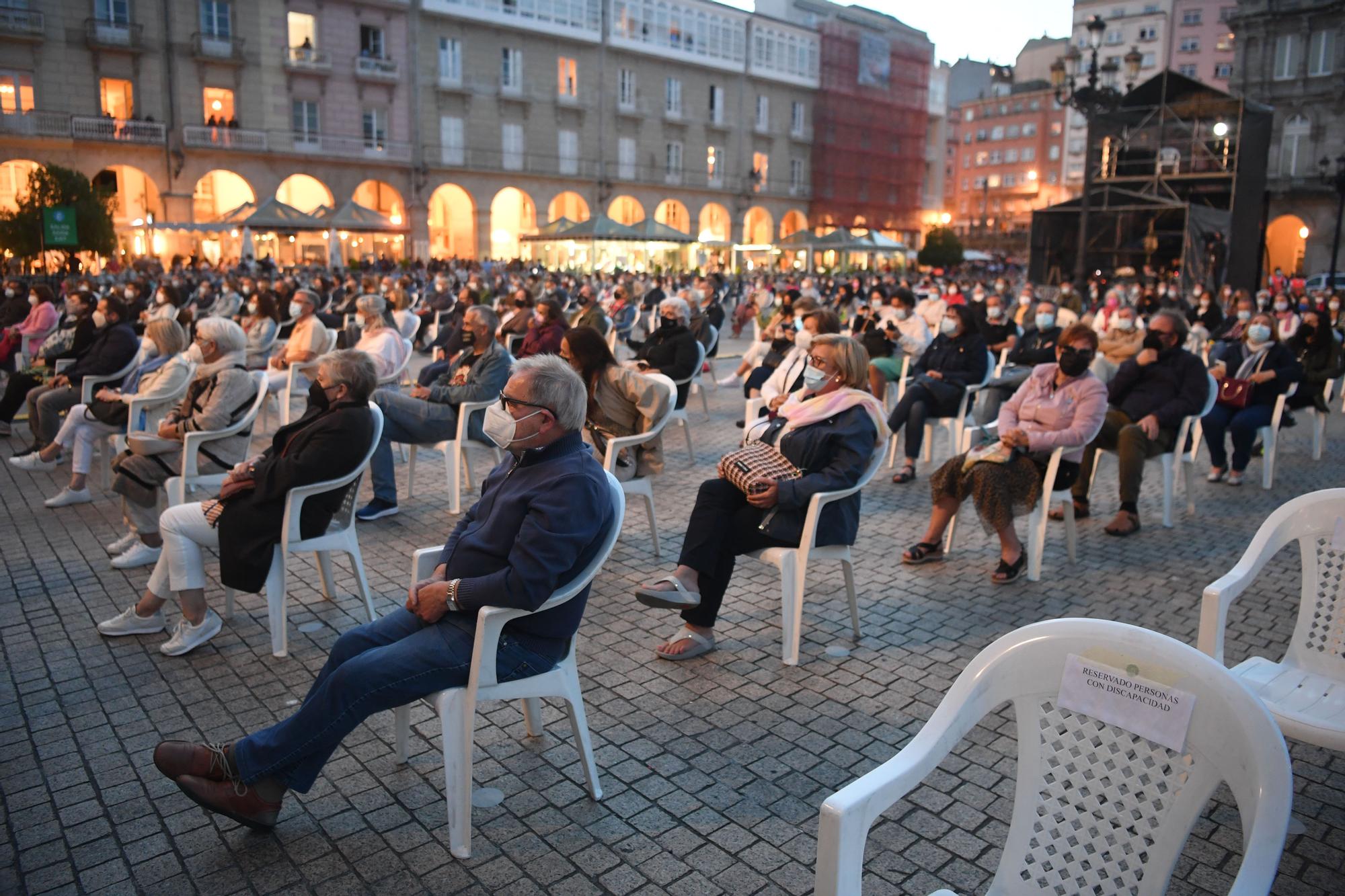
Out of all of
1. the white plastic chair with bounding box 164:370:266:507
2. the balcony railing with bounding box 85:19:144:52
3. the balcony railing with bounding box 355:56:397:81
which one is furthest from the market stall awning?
the white plastic chair with bounding box 164:370:266:507

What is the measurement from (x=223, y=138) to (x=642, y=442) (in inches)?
1223

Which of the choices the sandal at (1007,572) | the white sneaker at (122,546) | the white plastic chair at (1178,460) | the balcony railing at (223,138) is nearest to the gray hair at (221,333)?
the white sneaker at (122,546)

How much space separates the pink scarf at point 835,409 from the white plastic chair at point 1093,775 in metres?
2.41

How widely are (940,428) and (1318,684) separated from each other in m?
7.23

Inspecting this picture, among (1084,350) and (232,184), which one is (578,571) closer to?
(1084,350)

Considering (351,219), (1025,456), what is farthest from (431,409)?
(351,219)

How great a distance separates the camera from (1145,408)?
645 centimetres

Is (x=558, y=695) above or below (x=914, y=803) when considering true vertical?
above

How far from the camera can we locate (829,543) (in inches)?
170

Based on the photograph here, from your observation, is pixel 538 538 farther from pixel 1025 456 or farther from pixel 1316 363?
pixel 1316 363

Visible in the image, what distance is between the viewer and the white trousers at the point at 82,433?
6637 millimetres

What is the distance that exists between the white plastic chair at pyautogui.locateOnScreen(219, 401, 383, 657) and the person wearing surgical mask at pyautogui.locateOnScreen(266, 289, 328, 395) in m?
3.34

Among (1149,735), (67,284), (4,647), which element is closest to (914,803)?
(1149,735)

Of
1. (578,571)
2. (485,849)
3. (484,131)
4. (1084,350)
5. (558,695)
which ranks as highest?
(484,131)
